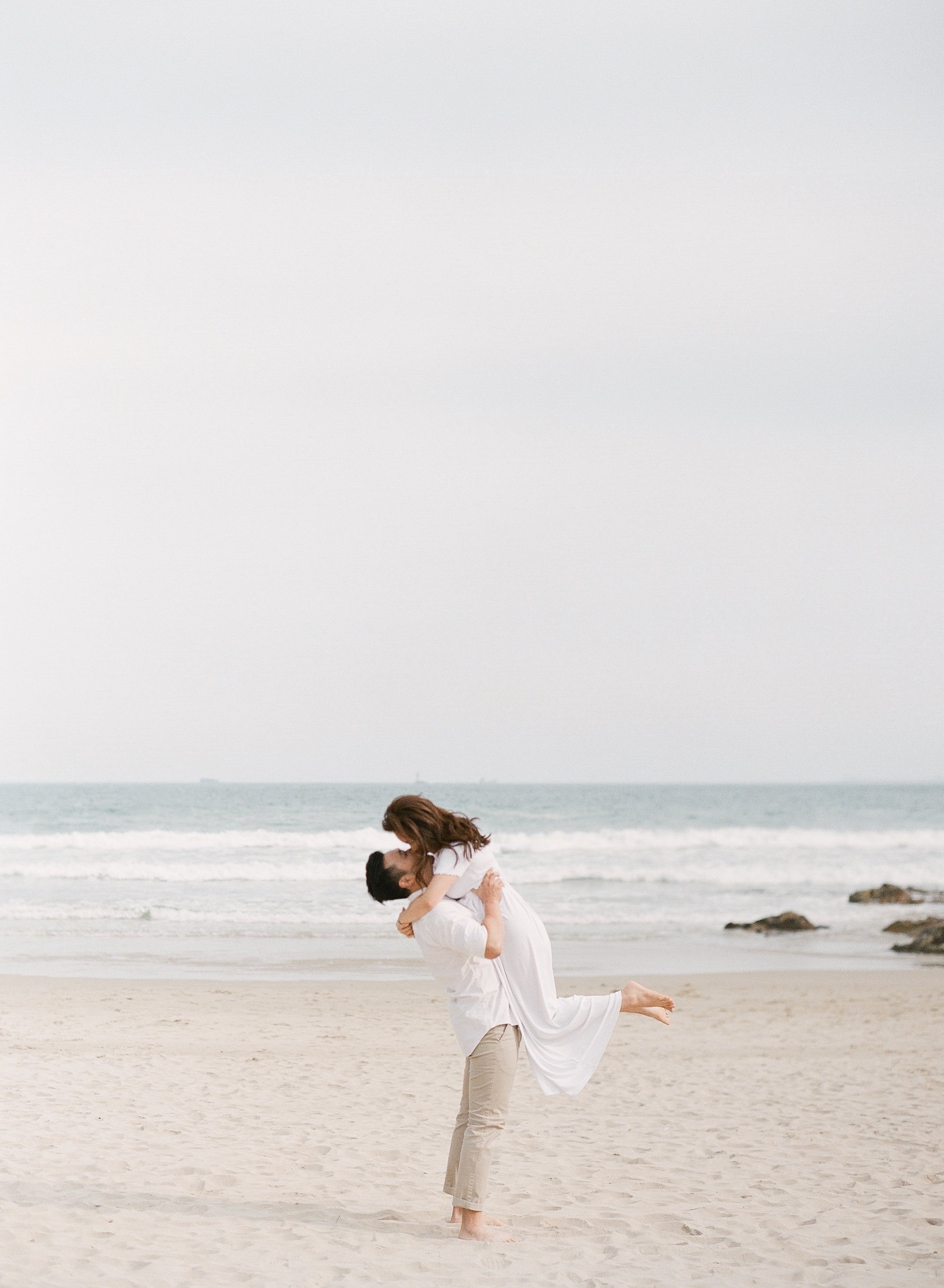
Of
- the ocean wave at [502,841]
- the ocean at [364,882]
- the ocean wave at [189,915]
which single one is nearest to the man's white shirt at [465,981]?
the ocean at [364,882]

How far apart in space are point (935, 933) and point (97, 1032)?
11.9 m

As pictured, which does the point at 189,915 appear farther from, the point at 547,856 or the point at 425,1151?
the point at 547,856

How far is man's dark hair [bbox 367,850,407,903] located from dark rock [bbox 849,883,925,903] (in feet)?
68.5

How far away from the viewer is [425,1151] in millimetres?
6539

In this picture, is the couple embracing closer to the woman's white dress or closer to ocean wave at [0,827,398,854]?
the woman's white dress

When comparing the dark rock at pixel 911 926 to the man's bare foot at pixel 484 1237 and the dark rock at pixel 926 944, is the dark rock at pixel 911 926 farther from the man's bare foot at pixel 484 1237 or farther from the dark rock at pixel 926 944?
the man's bare foot at pixel 484 1237

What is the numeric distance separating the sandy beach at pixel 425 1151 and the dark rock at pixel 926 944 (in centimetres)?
525

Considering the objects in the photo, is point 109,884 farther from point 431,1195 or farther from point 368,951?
point 431,1195

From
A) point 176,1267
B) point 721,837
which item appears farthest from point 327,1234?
point 721,837

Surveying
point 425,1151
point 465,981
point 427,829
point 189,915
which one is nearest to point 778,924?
point 189,915

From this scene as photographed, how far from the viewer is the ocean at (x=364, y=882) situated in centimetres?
1535

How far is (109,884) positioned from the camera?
2433 cm

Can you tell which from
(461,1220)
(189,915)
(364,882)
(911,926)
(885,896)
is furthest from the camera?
(364,882)

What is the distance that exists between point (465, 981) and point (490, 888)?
43cm
